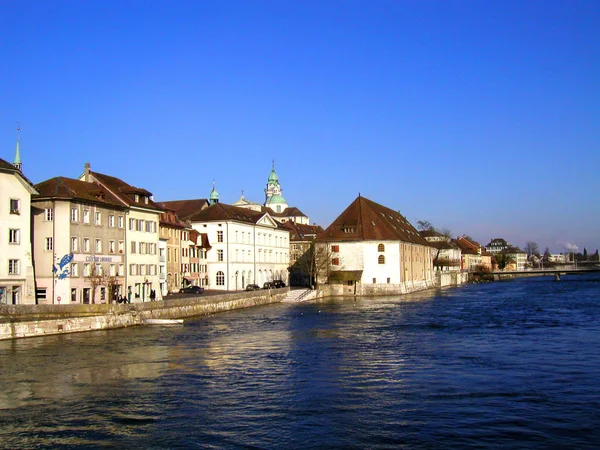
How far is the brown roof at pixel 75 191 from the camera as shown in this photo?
4928cm

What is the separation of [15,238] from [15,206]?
2.16 metres

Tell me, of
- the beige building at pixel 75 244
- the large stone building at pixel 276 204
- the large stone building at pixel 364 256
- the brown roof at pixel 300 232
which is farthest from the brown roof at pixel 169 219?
the large stone building at pixel 276 204

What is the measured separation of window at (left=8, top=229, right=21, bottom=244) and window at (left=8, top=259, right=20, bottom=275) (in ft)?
4.13

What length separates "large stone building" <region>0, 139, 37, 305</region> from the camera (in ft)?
146

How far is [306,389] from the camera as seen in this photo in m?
23.5

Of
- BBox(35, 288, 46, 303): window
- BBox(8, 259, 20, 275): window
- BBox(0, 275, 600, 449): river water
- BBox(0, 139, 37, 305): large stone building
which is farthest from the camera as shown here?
BBox(35, 288, 46, 303): window

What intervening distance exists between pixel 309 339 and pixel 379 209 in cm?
6364

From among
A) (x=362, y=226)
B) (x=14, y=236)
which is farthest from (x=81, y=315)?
(x=362, y=226)

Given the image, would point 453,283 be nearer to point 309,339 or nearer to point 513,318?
point 513,318

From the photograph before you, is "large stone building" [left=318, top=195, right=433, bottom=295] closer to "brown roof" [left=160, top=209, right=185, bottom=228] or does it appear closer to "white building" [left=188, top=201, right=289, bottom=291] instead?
"white building" [left=188, top=201, right=289, bottom=291]

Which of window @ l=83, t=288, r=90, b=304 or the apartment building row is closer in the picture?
the apartment building row

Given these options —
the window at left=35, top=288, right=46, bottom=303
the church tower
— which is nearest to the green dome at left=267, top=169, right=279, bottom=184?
the church tower

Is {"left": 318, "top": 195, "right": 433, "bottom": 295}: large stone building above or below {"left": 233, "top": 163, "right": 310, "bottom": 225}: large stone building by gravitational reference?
below

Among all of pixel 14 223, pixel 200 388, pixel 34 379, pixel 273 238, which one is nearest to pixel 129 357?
pixel 34 379
